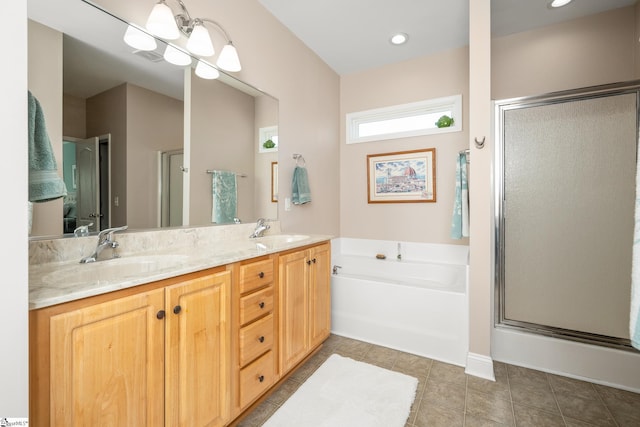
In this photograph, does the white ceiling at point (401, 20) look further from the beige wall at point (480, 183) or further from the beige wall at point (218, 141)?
the beige wall at point (218, 141)

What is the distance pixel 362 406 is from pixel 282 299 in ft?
2.49

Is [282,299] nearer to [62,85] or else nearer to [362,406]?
[362,406]

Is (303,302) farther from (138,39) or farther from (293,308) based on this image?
(138,39)

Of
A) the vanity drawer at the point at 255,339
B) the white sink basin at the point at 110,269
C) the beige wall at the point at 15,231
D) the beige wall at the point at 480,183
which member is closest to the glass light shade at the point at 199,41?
the beige wall at the point at 15,231

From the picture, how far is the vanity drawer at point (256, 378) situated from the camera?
140cm

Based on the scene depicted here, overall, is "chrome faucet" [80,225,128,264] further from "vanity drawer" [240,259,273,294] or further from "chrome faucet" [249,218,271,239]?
"chrome faucet" [249,218,271,239]

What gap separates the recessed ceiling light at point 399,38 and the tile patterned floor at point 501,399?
2.85 m

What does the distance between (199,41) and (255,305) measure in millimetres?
1554

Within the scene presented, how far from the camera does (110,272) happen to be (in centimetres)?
118

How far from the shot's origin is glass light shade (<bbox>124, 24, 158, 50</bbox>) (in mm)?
1411

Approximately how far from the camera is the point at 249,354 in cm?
143

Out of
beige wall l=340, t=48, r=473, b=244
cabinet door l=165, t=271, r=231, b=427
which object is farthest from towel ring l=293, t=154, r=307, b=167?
cabinet door l=165, t=271, r=231, b=427

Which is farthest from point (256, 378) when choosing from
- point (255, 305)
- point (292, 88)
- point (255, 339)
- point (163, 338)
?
point (292, 88)

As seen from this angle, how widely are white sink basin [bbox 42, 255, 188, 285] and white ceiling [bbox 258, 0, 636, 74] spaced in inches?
83.0
